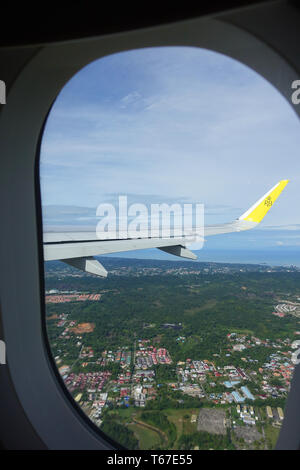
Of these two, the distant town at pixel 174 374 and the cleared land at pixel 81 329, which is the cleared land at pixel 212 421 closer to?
the distant town at pixel 174 374

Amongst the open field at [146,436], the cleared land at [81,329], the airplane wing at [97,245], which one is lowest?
the open field at [146,436]

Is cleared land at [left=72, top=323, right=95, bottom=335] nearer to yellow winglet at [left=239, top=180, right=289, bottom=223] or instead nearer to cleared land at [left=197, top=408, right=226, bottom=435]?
cleared land at [left=197, top=408, right=226, bottom=435]

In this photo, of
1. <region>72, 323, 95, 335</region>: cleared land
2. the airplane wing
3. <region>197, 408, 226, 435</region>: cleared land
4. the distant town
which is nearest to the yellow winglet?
the airplane wing

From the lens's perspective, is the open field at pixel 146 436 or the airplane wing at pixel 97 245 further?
the open field at pixel 146 436

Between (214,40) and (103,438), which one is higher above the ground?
(214,40)

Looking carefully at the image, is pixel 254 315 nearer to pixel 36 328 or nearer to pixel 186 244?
pixel 186 244

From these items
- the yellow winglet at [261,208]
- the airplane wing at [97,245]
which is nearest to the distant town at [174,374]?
the airplane wing at [97,245]
